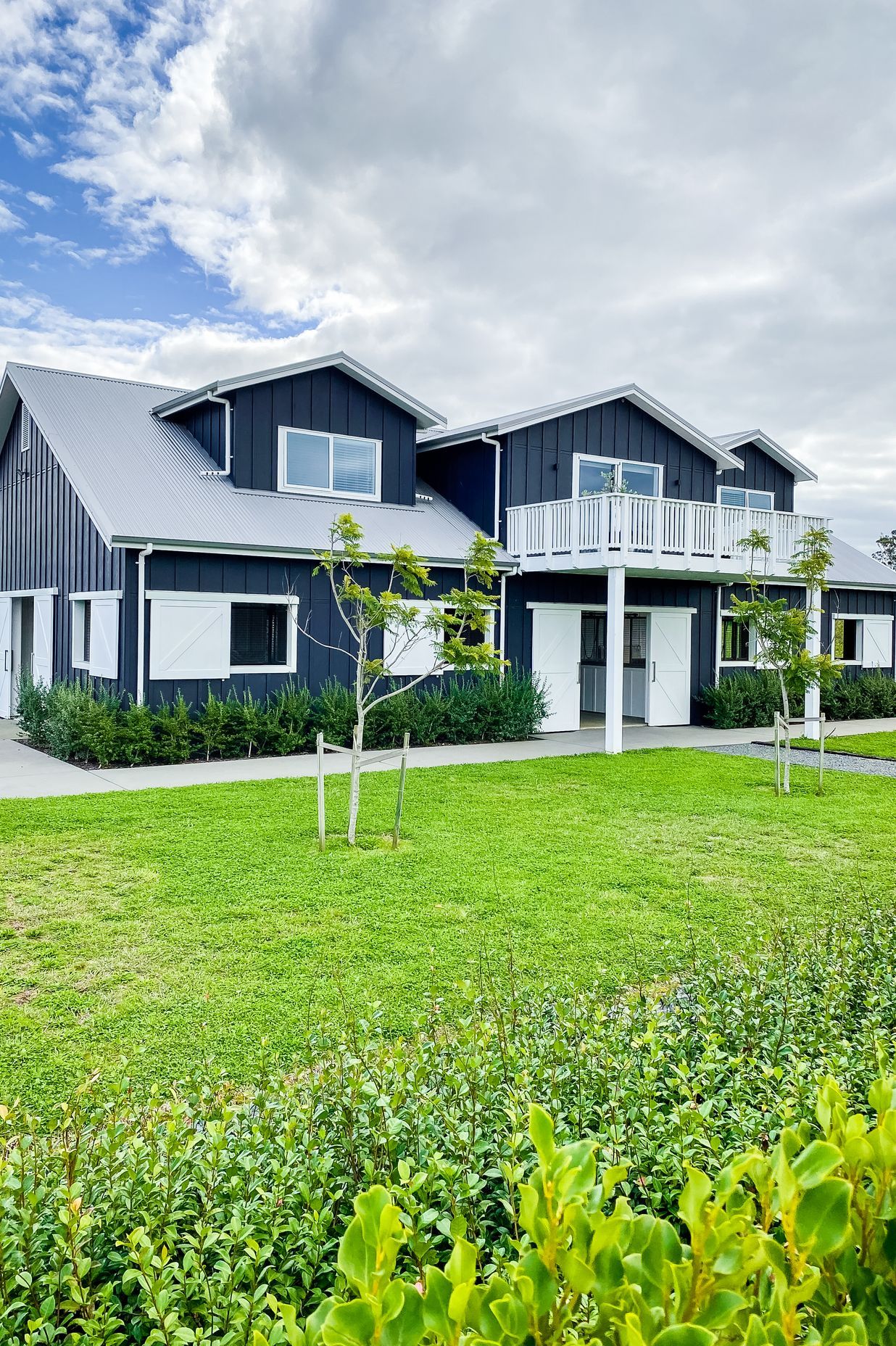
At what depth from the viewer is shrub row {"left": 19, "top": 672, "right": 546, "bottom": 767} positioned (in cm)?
1270

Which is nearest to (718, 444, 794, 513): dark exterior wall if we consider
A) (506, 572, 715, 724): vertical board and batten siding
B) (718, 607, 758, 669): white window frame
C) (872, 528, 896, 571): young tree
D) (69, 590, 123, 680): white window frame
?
(718, 607, 758, 669): white window frame

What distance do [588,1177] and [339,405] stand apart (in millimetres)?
16847

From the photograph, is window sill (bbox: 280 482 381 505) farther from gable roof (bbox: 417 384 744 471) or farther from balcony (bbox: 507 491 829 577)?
balcony (bbox: 507 491 829 577)

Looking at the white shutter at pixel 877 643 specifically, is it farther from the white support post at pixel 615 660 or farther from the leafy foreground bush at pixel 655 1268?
the leafy foreground bush at pixel 655 1268

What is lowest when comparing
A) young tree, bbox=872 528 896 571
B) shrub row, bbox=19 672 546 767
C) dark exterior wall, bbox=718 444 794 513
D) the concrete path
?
the concrete path

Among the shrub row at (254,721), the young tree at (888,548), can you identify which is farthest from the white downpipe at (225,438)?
the young tree at (888,548)

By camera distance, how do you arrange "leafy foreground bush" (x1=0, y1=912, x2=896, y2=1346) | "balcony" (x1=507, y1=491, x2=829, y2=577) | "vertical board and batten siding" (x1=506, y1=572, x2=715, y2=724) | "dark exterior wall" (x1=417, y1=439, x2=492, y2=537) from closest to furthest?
"leafy foreground bush" (x1=0, y1=912, x2=896, y2=1346) < "balcony" (x1=507, y1=491, x2=829, y2=577) < "vertical board and batten siding" (x1=506, y1=572, x2=715, y2=724) < "dark exterior wall" (x1=417, y1=439, x2=492, y2=537)

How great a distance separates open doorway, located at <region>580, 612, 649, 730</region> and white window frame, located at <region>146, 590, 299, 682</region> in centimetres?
745

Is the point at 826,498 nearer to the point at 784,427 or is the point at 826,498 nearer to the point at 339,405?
the point at 784,427

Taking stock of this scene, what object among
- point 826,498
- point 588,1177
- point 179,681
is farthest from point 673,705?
point 826,498

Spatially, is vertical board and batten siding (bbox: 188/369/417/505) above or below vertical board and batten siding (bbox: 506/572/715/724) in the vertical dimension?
above

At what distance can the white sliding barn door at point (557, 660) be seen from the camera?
58.6 ft

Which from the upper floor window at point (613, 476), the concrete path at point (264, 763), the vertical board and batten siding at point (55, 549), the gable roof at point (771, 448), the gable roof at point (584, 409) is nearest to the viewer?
the concrete path at point (264, 763)

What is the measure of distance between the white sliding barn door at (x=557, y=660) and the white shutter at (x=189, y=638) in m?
6.55
